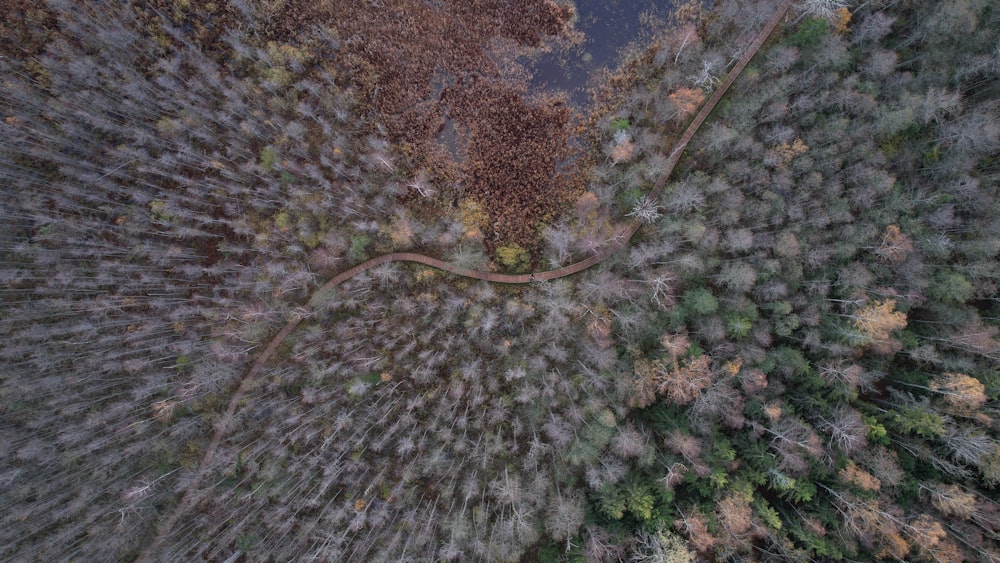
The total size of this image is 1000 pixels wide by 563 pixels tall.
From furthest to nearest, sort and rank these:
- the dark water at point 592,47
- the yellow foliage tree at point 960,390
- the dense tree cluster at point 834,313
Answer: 1. the dark water at point 592,47
2. the dense tree cluster at point 834,313
3. the yellow foliage tree at point 960,390

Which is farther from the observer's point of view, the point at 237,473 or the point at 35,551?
the point at 237,473

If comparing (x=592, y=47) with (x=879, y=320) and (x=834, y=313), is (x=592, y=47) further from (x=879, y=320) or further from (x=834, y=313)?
(x=879, y=320)

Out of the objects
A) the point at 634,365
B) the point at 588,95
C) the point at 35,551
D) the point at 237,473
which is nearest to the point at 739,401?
the point at 634,365

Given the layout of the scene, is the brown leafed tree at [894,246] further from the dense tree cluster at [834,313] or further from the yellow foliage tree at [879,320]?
the yellow foliage tree at [879,320]

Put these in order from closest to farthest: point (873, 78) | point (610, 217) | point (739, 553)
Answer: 1. point (739, 553)
2. point (873, 78)
3. point (610, 217)

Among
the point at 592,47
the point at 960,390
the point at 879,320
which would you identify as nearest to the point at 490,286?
the point at 592,47

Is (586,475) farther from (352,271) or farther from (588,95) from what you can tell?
(588,95)

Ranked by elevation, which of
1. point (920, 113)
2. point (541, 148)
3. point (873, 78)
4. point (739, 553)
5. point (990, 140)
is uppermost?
point (541, 148)

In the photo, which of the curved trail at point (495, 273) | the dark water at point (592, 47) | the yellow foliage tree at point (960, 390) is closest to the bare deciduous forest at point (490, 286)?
the yellow foliage tree at point (960, 390)
